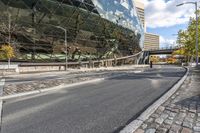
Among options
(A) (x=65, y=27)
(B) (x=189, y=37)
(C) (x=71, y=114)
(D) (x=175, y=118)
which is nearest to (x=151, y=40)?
(B) (x=189, y=37)

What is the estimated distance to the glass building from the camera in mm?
44912

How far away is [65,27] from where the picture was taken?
55812mm

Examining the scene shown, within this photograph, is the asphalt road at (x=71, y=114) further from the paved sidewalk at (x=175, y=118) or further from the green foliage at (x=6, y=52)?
the green foliage at (x=6, y=52)

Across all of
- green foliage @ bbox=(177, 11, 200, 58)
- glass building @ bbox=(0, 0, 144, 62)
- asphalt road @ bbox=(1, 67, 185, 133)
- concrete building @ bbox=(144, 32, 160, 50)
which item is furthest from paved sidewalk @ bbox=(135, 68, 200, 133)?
concrete building @ bbox=(144, 32, 160, 50)

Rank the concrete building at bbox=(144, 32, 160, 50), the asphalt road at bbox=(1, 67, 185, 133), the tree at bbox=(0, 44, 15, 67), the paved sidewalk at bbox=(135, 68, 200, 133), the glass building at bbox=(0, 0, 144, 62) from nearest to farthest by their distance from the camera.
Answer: the paved sidewalk at bbox=(135, 68, 200, 133), the asphalt road at bbox=(1, 67, 185, 133), the tree at bbox=(0, 44, 15, 67), the glass building at bbox=(0, 0, 144, 62), the concrete building at bbox=(144, 32, 160, 50)

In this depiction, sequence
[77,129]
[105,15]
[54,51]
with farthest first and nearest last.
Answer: [105,15] → [54,51] → [77,129]

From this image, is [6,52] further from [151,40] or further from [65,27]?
[151,40]

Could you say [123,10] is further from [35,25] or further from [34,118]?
[34,118]

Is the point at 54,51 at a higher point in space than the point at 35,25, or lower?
lower

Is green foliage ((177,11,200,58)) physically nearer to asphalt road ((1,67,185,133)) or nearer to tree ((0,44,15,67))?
tree ((0,44,15,67))

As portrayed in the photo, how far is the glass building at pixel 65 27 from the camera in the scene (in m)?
44.9

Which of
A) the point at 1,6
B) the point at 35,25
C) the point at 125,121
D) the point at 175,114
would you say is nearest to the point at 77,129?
the point at 125,121

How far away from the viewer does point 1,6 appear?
43000 mm

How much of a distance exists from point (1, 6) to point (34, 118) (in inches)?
1582
